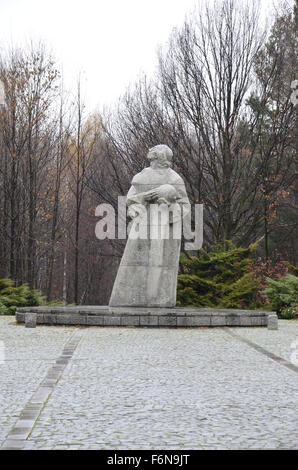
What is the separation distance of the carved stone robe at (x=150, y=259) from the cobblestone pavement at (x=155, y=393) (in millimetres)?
3176

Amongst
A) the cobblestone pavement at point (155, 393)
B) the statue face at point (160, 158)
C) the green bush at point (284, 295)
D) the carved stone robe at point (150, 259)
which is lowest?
the cobblestone pavement at point (155, 393)

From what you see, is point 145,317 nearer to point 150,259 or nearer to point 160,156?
point 150,259

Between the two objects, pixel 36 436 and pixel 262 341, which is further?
pixel 262 341

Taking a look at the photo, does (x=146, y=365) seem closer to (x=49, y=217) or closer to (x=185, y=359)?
(x=185, y=359)

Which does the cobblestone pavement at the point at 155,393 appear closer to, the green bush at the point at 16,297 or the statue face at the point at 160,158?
the statue face at the point at 160,158

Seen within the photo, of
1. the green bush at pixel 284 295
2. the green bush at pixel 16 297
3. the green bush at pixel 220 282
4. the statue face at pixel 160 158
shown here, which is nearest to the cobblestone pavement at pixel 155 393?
the statue face at pixel 160 158

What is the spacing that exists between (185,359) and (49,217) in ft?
68.7

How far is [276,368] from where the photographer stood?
880cm

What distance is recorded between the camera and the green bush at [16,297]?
2084 centimetres

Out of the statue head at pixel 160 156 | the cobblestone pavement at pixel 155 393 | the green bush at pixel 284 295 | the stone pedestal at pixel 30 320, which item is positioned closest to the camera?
the cobblestone pavement at pixel 155 393

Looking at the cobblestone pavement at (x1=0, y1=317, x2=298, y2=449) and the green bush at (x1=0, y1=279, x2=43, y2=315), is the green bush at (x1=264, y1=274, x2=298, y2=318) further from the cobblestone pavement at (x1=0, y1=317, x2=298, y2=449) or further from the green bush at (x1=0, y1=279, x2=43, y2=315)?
the green bush at (x1=0, y1=279, x2=43, y2=315)

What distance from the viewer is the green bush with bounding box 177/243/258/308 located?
20031 mm

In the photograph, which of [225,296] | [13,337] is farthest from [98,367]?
[225,296]
